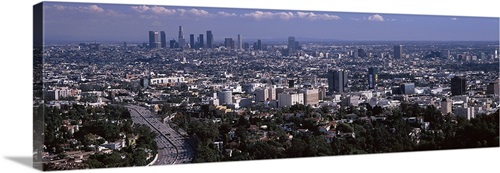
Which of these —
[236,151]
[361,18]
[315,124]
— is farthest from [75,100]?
[361,18]

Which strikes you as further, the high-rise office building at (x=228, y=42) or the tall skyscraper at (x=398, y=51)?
the tall skyscraper at (x=398, y=51)

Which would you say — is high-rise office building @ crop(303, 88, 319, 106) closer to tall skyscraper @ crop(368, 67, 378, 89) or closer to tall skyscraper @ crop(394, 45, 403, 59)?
tall skyscraper @ crop(368, 67, 378, 89)

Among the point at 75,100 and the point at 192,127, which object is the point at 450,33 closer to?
the point at 192,127

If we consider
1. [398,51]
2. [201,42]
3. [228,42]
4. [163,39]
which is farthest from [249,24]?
[398,51]

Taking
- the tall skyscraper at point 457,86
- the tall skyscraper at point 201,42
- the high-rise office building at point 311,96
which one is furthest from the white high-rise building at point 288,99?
the tall skyscraper at point 457,86

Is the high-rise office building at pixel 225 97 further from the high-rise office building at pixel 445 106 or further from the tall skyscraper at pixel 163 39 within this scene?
the high-rise office building at pixel 445 106

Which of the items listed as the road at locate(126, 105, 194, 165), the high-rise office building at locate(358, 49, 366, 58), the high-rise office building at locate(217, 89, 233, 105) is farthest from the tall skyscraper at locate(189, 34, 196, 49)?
the high-rise office building at locate(358, 49, 366, 58)

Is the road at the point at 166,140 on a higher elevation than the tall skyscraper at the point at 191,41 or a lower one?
lower
